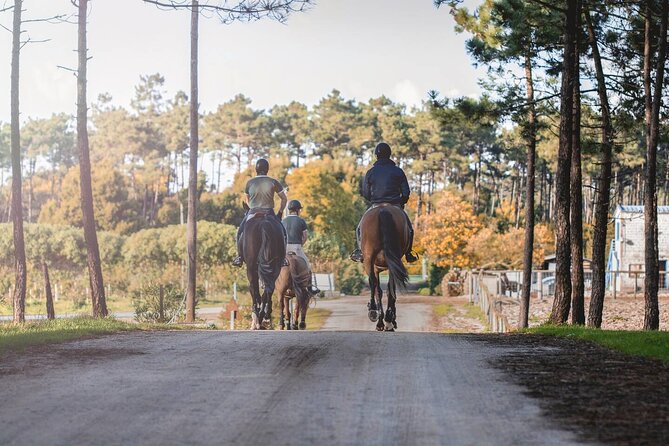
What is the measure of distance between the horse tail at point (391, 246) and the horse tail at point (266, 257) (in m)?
3.13

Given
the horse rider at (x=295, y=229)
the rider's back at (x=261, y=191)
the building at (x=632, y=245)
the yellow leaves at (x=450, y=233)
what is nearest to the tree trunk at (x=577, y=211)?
the horse rider at (x=295, y=229)

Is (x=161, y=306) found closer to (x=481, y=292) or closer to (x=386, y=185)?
(x=386, y=185)

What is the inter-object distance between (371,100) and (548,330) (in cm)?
11074

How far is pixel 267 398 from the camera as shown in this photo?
893 centimetres

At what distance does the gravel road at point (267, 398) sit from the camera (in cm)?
745

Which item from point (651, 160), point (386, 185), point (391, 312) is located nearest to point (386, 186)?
point (386, 185)

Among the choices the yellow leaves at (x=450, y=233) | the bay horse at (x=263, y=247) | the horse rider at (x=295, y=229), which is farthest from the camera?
the yellow leaves at (x=450, y=233)

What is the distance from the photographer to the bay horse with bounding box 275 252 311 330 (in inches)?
1029

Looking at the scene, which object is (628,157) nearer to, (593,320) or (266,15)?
(593,320)

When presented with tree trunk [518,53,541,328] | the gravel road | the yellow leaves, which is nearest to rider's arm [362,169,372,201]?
the gravel road

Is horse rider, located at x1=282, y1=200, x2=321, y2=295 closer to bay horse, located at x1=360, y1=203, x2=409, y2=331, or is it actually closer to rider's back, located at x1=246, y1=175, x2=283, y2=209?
rider's back, located at x1=246, y1=175, x2=283, y2=209

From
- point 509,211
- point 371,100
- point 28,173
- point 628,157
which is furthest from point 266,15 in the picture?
point 28,173

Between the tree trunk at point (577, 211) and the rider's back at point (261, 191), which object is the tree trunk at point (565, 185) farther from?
the rider's back at point (261, 191)

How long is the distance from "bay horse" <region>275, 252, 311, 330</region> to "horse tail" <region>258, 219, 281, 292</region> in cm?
258
